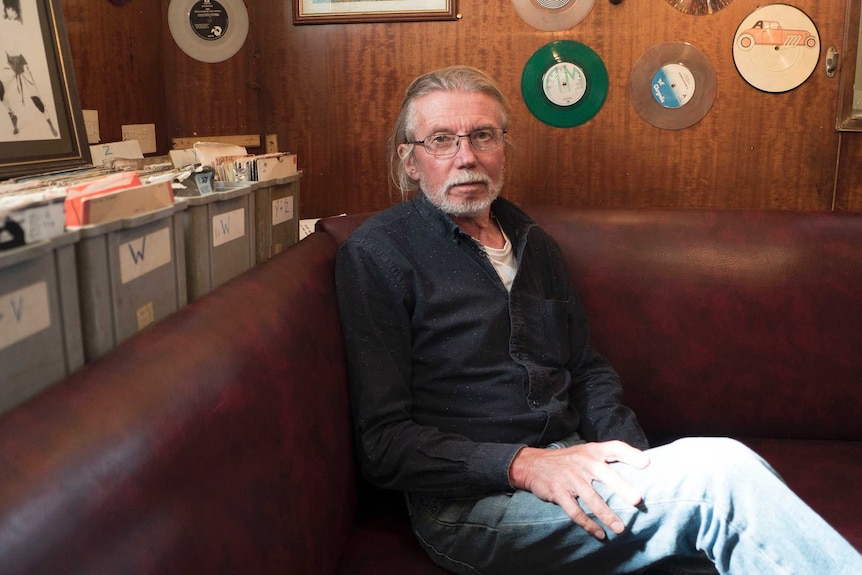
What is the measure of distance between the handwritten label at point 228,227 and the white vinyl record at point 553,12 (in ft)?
3.90

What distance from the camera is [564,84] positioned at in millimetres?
2318

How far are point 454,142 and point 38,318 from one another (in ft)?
3.51

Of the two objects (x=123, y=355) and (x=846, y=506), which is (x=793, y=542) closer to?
(x=846, y=506)

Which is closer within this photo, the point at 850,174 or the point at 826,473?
the point at 826,473

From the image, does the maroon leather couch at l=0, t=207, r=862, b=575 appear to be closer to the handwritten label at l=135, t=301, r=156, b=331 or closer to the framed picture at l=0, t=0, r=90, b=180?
the handwritten label at l=135, t=301, r=156, b=331

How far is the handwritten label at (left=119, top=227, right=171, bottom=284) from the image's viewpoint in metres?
1.08

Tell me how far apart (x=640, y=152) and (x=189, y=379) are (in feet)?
5.69

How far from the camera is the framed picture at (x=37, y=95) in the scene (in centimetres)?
139

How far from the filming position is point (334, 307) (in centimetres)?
155

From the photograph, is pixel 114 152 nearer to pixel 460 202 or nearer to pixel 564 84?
pixel 460 202

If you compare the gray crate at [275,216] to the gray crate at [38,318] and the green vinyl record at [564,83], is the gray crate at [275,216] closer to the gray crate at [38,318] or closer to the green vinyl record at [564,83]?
the gray crate at [38,318]

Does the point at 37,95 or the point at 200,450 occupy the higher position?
the point at 37,95

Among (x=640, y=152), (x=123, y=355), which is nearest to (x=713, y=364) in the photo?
(x=640, y=152)

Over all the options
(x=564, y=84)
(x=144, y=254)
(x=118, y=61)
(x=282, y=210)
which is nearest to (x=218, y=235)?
(x=144, y=254)
